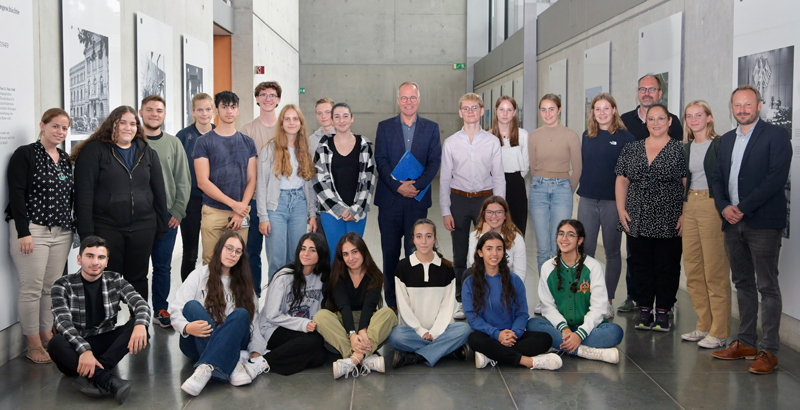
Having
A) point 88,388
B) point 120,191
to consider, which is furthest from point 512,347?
point 120,191

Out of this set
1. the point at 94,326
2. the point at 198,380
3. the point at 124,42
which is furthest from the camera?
the point at 124,42

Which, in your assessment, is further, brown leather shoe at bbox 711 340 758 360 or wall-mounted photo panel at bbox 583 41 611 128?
wall-mounted photo panel at bbox 583 41 611 128

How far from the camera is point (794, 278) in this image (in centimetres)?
451

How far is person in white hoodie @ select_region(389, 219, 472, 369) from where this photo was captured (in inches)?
169

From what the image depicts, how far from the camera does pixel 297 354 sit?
4.14 meters

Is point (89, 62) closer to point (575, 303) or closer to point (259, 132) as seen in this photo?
point (259, 132)

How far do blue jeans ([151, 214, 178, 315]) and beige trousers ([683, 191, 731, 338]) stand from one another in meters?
3.89

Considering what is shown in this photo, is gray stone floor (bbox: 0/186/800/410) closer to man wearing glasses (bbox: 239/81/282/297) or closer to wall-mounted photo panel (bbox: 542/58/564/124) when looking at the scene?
man wearing glasses (bbox: 239/81/282/297)

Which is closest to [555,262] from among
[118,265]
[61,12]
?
[118,265]

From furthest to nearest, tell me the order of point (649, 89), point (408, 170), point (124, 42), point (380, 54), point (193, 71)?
point (380, 54) < point (193, 71) < point (124, 42) < point (649, 89) < point (408, 170)

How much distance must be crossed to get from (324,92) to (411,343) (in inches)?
666

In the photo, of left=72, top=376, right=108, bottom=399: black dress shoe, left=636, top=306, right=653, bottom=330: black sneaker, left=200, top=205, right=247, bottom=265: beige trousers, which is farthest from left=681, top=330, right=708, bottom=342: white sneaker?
left=72, top=376, right=108, bottom=399: black dress shoe

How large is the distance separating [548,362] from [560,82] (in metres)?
7.40

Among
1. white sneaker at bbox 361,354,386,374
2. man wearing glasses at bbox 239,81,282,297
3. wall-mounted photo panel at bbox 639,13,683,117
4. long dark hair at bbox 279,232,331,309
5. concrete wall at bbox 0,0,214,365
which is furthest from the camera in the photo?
wall-mounted photo panel at bbox 639,13,683,117
